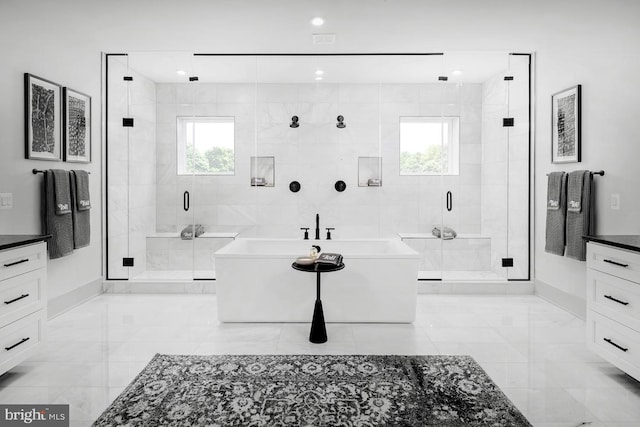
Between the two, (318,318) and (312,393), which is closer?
(312,393)

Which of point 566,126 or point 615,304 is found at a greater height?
point 566,126

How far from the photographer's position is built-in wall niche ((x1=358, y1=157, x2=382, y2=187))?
203 inches

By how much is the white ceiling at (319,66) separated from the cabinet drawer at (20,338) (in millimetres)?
2967

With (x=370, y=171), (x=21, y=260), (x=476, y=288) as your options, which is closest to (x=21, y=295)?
(x=21, y=260)

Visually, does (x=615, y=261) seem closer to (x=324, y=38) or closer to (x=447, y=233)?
(x=447, y=233)

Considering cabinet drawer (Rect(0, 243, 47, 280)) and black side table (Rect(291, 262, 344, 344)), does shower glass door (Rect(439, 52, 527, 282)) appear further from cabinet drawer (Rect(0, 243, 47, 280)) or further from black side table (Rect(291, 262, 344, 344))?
cabinet drawer (Rect(0, 243, 47, 280))

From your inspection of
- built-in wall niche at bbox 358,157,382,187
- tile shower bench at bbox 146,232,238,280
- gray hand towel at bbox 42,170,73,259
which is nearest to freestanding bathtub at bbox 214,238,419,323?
tile shower bench at bbox 146,232,238,280

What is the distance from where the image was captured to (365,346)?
10.1ft

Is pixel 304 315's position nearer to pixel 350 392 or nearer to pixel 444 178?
pixel 350 392

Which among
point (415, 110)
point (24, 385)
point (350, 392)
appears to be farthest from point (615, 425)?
point (415, 110)

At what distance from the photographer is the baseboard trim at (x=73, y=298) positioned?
3744mm

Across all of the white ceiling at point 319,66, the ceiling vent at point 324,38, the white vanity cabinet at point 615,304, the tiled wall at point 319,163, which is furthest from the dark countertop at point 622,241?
the ceiling vent at point 324,38

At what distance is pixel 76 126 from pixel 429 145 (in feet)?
12.6

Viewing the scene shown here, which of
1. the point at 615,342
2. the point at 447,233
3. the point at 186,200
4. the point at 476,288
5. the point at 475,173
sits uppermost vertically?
the point at 475,173
